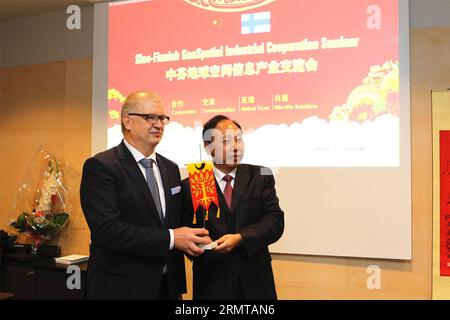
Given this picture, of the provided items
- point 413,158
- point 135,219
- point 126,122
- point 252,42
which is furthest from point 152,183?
point 413,158

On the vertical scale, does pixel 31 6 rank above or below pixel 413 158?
above

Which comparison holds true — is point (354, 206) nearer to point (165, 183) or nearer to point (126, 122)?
point (165, 183)

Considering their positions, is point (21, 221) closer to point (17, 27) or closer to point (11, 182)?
point (11, 182)

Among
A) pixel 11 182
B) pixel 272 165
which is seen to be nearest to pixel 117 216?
pixel 272 165

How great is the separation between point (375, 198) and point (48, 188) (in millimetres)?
2461

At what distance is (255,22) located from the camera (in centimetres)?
291

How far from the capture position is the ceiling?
3395 mm

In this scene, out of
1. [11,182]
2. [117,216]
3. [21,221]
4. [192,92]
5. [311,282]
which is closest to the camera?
[117,216]

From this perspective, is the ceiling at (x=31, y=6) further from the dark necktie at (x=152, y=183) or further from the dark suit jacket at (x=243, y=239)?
the dark suit jacket at (x=243, y=239)

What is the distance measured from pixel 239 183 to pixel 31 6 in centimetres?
272

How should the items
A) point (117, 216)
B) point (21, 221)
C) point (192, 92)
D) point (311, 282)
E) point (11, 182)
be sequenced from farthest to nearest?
point (11, 182), point (21, 221), point (192, 92), point (311, 282), point (117, 216)

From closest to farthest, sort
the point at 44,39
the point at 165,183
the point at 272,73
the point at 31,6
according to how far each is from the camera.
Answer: the point at 165,183 < the point at 272,73 < the point at 31,6 < the point at 44,39

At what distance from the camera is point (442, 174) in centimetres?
257

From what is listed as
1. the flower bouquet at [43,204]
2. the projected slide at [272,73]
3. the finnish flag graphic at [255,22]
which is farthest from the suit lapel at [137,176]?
the flower bouquet at [43,204]
